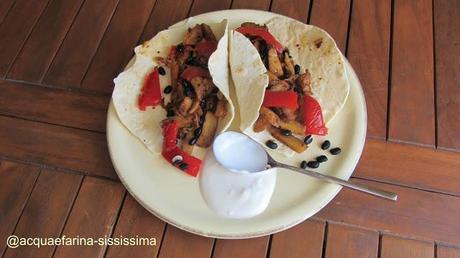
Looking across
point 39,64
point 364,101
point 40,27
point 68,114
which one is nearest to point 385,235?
point 364,101

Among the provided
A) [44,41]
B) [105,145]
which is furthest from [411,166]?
[44,41]

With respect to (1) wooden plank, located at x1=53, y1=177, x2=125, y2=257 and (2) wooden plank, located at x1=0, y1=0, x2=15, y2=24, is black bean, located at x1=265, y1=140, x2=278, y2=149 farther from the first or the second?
(2) wooden plank, located at x1=0, y1=0, x2=15, y2=24

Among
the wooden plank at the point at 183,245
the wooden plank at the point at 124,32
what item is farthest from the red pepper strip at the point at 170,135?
the wooden plank at the point at 124,32

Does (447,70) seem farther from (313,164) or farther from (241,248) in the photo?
(241,248)

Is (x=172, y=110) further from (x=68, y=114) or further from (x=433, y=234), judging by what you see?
(x=433, y=234)

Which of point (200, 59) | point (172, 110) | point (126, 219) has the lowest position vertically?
point (126, 219)

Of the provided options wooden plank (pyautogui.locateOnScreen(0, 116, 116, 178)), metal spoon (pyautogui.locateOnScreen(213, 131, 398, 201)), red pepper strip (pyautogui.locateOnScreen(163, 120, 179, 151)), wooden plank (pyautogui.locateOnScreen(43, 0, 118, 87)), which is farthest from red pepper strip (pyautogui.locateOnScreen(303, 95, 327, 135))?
wooden plank (pyautogui.locateOnScreen(43, 0, 118, 87))
